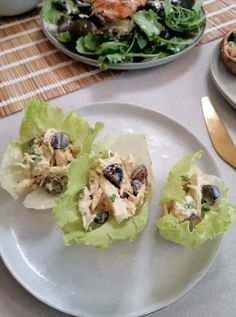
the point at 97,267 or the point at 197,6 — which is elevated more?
the point at 197,6

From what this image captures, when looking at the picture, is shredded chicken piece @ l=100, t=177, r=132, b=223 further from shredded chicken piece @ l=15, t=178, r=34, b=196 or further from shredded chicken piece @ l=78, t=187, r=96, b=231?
shredded chicken piece @ l=15, t=178, r=34, b=196

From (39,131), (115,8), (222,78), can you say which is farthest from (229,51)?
(39,131)

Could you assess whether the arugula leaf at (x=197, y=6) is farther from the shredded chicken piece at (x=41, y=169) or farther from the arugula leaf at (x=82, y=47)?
the shredded chicken piece at (x=41, y=169)

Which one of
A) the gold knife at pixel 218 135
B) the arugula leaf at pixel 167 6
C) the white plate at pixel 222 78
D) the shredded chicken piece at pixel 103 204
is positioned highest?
the arugula leaf at pixel 167 6

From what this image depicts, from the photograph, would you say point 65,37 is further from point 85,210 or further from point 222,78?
point 85,210

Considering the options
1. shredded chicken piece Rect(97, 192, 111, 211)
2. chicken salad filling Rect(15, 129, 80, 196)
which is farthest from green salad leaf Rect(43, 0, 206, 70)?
shredded chicken piece Rect(97, 192, 111, 211)

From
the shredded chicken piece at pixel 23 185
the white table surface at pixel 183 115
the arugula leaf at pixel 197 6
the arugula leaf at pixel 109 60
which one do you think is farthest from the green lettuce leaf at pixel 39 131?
the arugula leaf at pixel 197 6
